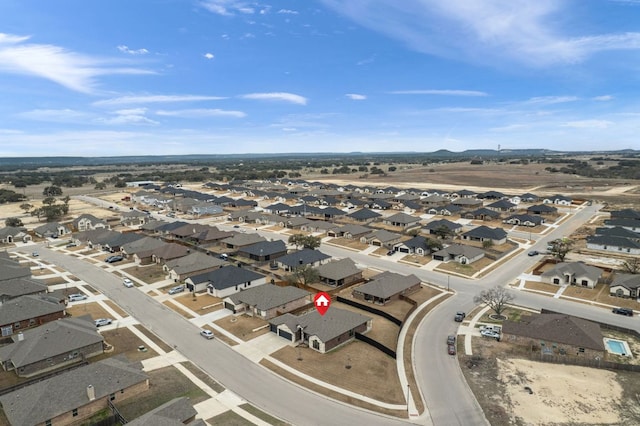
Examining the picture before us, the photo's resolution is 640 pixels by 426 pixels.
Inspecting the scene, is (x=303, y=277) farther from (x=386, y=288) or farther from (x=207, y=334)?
(x=207, y=334)

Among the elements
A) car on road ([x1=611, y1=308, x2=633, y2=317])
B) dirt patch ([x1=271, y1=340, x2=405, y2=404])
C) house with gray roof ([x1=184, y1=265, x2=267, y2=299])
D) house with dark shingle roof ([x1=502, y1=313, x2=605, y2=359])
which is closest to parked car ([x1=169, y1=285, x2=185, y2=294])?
house with gray roof ([x1=184, y1=265, x2=267, y2=299])

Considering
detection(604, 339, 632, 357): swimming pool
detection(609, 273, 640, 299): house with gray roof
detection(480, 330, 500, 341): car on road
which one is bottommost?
detection(604, 339, 632, 357): swimming pool

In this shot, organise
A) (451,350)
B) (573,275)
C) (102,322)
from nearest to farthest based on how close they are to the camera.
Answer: (451,350)
(102,322)
(573,275)

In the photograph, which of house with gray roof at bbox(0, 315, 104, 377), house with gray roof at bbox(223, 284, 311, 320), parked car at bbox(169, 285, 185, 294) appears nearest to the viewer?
house with gray roof at bbox(0, 315, 104, 377)

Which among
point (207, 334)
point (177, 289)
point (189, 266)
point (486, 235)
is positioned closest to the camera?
point (207, 334)

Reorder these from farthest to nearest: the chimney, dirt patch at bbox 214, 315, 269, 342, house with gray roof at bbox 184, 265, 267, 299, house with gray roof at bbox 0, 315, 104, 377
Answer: house with gray roof at bbox 184, 265, 267, 299 → dirt patch at bbox 214, 315, 269, 342 → house with gray roof at bbox 0, 315, 104, 377 → the chimney

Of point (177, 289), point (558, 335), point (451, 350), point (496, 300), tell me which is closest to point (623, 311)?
point (496, 300)

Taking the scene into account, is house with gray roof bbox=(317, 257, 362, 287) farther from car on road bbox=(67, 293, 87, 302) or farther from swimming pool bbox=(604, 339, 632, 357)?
car on road bbox=(67, 293, 87, 302)

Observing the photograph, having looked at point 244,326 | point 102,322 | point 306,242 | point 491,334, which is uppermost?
point 306,242
